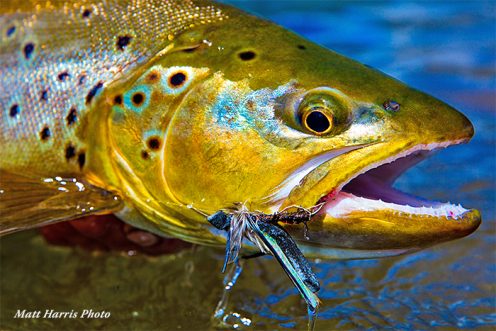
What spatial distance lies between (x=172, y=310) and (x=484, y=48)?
16.9 feet

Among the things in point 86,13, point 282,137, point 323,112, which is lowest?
point 282,137

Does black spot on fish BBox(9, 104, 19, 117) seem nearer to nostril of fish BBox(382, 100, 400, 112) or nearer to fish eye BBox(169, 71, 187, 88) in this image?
fish eye BBox(169, 71, 187, 88)

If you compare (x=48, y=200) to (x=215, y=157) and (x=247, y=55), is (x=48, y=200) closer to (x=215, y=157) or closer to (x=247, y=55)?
(x=215, y=157)

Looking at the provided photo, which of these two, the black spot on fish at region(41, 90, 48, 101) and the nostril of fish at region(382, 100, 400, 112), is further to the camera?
the black spot on fish at region(41, 90, 48, 101)

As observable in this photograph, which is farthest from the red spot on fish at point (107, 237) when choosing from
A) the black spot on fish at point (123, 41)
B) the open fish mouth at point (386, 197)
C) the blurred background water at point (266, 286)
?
the open fish mouth at point (386, 197)

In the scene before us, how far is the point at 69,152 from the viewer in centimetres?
281

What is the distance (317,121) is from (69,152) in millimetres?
1025

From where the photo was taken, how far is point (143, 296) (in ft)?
10.4

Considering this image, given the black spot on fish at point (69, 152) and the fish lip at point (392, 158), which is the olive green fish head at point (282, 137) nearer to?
the fish lip at point (392, 158)

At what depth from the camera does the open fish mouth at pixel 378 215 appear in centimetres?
234

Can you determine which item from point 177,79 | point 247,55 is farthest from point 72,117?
point 247,55

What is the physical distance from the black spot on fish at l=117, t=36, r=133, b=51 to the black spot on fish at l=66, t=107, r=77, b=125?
0.98ft

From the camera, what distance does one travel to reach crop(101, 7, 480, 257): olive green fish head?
7.74 ft

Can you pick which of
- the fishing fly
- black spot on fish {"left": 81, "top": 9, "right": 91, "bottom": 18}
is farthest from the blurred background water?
black spot on fish {"left": 81, "top": 9, "right": 91, "bottom": 18}
